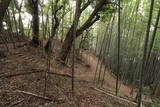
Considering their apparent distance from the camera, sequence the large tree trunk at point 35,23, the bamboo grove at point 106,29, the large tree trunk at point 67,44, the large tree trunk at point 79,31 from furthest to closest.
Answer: the large tree trunk at point 67,44 < the large tree trunk at point 35,23 < the large tree trunk at point 79,31 < the bamboo grove at point 106,29

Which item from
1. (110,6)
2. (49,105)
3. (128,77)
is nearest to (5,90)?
(49,105)

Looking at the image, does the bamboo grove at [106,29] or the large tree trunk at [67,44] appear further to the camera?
the large tree trunk at [67,44]

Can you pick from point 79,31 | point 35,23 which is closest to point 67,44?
point 79,31

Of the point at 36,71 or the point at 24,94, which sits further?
the point at 36,71

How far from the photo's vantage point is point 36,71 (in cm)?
380

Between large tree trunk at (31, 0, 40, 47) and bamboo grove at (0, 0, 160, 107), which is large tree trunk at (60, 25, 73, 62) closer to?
bamboo grove at (0, 0, 160, 107)

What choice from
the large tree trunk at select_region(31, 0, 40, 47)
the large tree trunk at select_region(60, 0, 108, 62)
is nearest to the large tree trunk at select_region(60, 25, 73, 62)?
the large tree trunk at select_region(60, 0, 108, 62)

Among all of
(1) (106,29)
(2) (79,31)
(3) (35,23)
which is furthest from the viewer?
(3) (35,23)

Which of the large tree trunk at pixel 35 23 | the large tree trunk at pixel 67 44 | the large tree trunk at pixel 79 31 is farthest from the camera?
the large tree trunk at pixel 67 44

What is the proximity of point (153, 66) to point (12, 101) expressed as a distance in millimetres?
10166

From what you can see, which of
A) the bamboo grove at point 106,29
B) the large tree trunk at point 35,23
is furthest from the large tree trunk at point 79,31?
the large tree trunk at point 35,23

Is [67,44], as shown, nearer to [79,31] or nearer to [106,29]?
[79,31]

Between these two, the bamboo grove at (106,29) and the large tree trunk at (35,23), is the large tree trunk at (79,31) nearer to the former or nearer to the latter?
the bamboo grove at (106,29)

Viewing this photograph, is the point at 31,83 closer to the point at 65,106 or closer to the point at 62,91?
the point at 62,91
